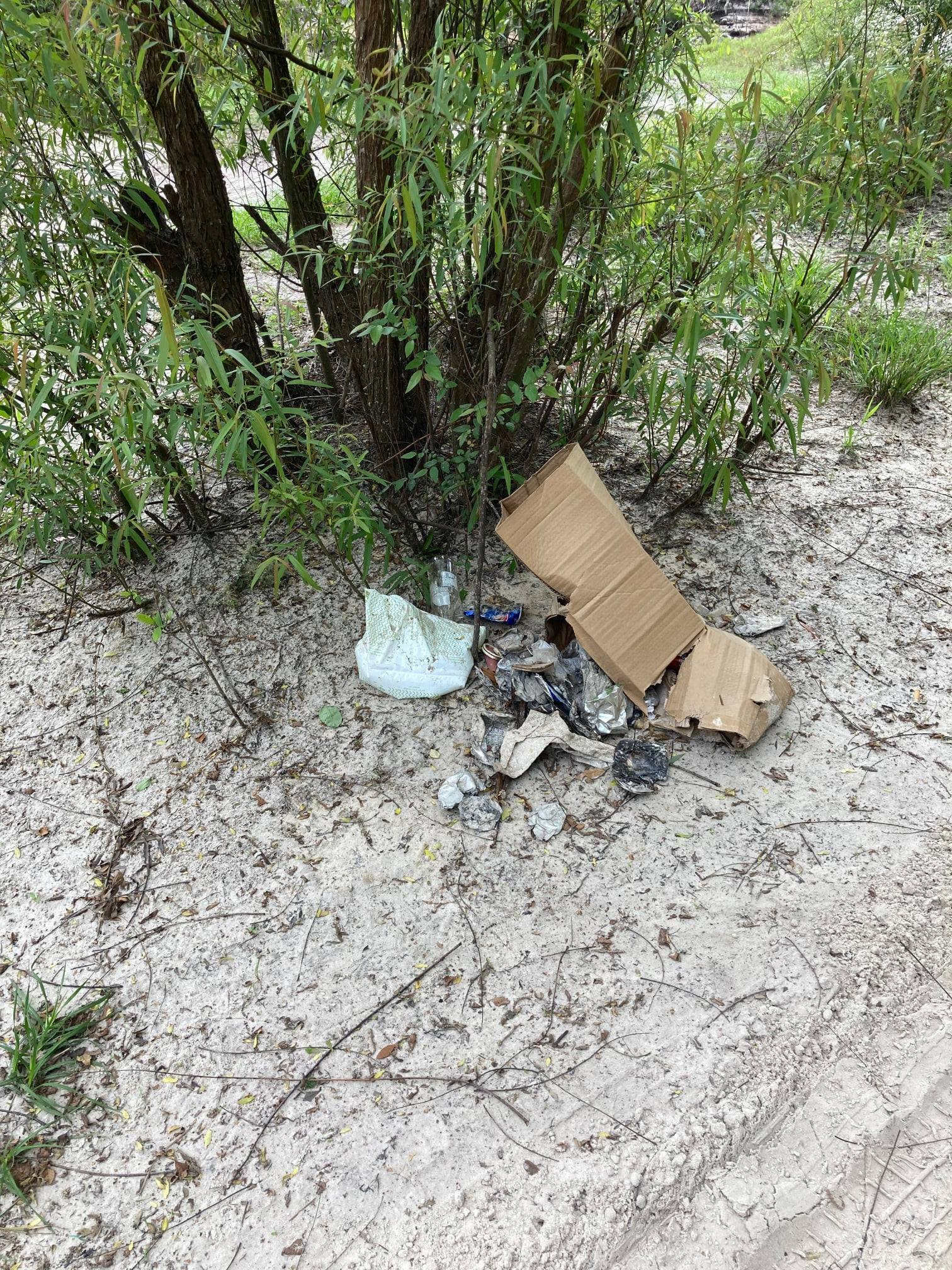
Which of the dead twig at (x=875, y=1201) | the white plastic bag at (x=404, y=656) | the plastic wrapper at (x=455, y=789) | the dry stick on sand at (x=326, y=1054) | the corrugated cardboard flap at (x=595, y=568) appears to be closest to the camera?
the dead twig at (x=875, y=1201)

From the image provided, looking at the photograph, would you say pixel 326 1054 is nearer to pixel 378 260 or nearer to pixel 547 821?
pixel 547 821

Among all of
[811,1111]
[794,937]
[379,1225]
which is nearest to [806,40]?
[794,937]

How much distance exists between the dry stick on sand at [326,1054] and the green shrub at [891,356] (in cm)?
279

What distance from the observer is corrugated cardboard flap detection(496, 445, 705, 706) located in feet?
6.29

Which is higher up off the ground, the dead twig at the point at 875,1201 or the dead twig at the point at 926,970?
the dead twig at the point at 926,970

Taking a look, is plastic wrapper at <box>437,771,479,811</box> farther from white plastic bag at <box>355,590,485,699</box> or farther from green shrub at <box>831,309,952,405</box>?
green shrub at <box>831,309,952,405</box>

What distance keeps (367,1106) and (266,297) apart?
2783 millimetres

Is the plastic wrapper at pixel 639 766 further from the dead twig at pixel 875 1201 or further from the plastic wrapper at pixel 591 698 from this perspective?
the dead twig at pixel 875 1201

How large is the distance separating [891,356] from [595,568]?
204 cm

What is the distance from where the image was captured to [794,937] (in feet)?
5.09

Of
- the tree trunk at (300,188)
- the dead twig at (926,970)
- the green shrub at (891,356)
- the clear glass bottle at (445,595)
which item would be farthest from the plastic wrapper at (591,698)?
the green shrub at (891,356)

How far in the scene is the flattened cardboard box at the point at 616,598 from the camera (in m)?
1.91

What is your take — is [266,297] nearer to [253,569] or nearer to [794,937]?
[253,569]

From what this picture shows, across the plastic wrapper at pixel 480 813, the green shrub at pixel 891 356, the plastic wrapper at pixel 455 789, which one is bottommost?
the plastic wrapper at pixel 480 813
